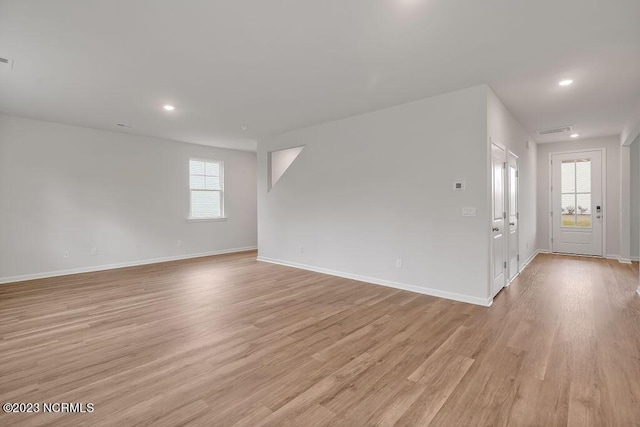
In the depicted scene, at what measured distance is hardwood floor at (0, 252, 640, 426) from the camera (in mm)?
1794

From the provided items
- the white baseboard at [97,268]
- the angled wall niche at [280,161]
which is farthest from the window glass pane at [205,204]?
the angled wall niche at [280,161]

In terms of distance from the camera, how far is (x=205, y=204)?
298 inches

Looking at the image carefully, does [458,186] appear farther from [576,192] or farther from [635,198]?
[576,192]

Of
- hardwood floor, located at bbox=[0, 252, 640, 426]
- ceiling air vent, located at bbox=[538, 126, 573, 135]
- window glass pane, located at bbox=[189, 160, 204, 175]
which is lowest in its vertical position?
hardwood floor, located at bbox=[0, 252, 640, 426]

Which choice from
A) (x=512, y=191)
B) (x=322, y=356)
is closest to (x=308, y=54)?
(x=322, y=356)

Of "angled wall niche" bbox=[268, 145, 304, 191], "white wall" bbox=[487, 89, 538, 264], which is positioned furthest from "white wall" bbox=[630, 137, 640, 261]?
"angled wall niche" bbox=[268, 145, 304, 191]

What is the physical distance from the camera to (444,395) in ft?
6.36

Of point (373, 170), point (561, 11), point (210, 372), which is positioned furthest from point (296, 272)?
point (561, 11)

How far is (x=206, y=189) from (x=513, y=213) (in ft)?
22.0

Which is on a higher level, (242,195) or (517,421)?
(242,195)

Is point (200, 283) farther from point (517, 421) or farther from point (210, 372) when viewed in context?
point (517, 421)

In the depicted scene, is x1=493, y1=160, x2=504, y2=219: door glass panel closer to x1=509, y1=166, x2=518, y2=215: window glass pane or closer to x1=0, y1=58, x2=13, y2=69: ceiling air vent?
x1=509, y1=166, x2=518, y2=215: window glass pane

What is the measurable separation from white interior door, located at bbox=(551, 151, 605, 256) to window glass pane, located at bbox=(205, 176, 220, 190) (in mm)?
8438

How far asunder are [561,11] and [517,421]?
2.91m
